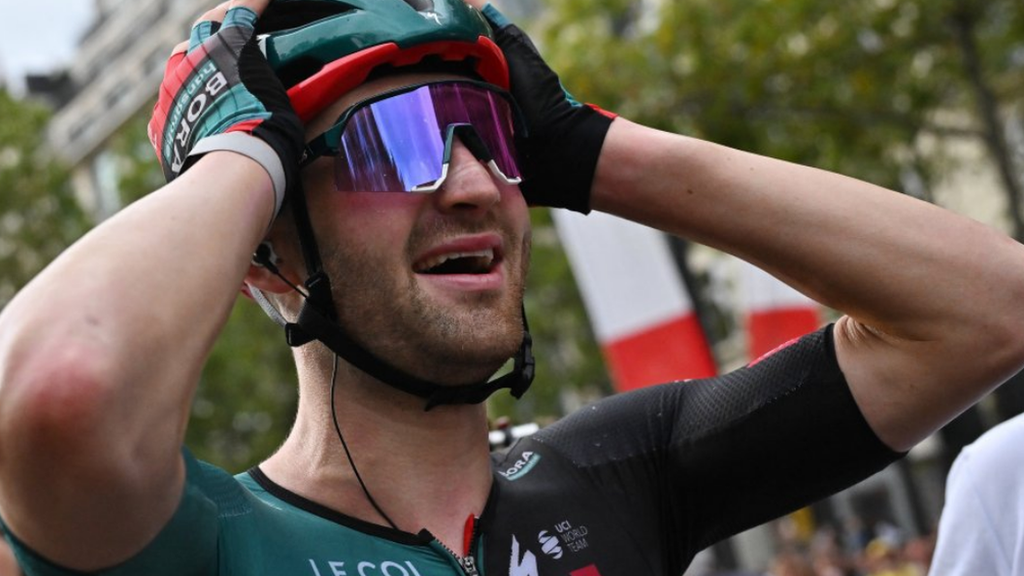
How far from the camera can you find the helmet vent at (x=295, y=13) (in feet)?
9.49

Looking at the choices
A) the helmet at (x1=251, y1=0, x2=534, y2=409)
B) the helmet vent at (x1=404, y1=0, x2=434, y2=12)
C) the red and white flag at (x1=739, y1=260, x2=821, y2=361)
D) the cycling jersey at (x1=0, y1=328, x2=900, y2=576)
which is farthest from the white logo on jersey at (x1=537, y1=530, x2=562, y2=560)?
the red and white flag at (x1=739, y1=260, x2=821, y2=361)

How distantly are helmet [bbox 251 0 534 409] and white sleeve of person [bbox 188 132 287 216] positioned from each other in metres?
Result: 0.30

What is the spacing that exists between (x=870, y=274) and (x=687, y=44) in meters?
13.2

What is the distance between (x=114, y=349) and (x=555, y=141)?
115 centimetres

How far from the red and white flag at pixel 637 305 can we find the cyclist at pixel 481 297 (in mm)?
5810

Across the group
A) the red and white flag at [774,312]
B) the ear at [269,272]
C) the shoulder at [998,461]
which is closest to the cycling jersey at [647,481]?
the ear at [269,272]

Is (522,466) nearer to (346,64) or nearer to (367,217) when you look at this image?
(367,217)

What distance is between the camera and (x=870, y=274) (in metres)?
2.88

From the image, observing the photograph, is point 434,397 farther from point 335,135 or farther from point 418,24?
point 418,24

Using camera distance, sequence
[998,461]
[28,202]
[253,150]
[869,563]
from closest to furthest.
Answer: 1. [253,150]
2. [998,461]
3. [869,563]
4. [28,202]

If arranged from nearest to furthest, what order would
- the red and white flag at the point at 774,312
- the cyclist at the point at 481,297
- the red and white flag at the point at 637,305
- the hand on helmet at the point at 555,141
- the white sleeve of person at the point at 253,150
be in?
the white sleeve of person at the point at 253,150 < the cyclist at the point at 481,297 < the hand on helmet at the point at 555,141 < the red and white flag at the point at 637,305 < the red and white flag at the point at 774,312

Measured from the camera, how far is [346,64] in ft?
9.08

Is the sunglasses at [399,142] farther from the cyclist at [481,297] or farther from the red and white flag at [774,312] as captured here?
the red and white flag at [774,312]

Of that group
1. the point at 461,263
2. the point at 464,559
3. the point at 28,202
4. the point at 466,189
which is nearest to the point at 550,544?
the point at 464,559
